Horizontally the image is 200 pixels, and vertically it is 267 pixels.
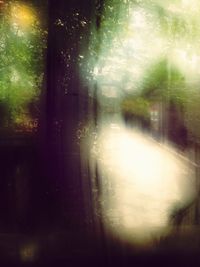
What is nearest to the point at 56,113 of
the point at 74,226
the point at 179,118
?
the point at 74,226

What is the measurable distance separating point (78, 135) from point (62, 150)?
580 mm

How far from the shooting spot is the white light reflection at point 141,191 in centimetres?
682

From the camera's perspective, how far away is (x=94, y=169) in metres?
11.9

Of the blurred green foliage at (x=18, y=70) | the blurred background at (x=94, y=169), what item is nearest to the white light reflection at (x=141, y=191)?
the blurred background at (x=94, y=169)

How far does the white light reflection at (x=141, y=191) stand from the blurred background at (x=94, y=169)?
0.12 feet

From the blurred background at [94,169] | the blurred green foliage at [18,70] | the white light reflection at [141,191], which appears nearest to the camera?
the blurred background at [94,169]

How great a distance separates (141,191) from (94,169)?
2.01 meters

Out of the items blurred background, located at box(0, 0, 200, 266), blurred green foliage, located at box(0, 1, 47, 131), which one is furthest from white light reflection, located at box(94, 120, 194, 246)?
blurred green foliage, located at box(0, 1, 47, 131)

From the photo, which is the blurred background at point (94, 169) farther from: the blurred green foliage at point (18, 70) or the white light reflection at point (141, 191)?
the blurred green foliage at point (18, 70)

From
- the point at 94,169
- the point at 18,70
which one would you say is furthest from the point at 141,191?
the point at 18,70

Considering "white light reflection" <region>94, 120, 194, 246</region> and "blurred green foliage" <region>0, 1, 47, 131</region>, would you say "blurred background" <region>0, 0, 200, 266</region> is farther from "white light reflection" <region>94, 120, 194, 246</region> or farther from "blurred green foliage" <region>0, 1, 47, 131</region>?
"blurred green foliage" <region>0, 1, 47, 131</region>

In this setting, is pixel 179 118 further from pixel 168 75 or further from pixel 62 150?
pixel 62 150

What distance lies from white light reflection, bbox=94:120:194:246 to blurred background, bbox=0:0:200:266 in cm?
4

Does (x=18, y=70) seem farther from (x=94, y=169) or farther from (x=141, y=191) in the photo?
(x=141, y=191)
